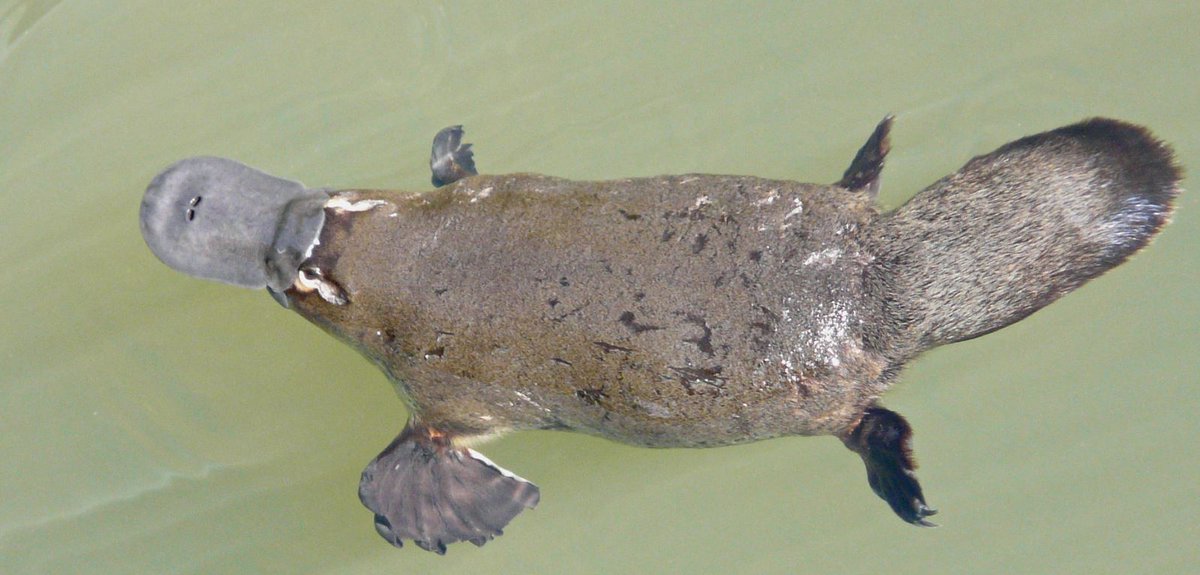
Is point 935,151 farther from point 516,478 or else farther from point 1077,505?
point 516,478

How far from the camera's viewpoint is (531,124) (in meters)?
4.63

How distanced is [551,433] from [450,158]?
139cm

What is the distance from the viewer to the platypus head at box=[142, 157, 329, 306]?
10.0 feet

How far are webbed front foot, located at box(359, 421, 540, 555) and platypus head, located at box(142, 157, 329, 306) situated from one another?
82 centimetres

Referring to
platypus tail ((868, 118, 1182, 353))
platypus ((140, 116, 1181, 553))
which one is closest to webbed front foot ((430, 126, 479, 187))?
platypus ((140, 116, 1181, 553))

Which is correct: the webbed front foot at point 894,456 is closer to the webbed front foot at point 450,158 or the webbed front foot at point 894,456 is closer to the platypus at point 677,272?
the platypus at point 677,272

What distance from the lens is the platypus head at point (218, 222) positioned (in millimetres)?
3061

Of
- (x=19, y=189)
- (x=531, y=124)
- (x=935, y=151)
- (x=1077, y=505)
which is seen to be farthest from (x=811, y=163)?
(x=19, y=189)

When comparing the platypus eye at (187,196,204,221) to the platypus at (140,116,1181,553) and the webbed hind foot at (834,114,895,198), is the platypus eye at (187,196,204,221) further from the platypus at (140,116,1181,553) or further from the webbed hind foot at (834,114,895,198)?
the webbed hind foot at (834,114,895,198)

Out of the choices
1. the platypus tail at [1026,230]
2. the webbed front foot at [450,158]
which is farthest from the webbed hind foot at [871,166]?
the webbed front foot at [450,158]

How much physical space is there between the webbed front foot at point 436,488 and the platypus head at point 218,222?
819mm

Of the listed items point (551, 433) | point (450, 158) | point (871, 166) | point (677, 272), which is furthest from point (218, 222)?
point (871, 166)

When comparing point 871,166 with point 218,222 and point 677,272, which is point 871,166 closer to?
point 677,272

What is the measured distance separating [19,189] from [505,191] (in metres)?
3.08
